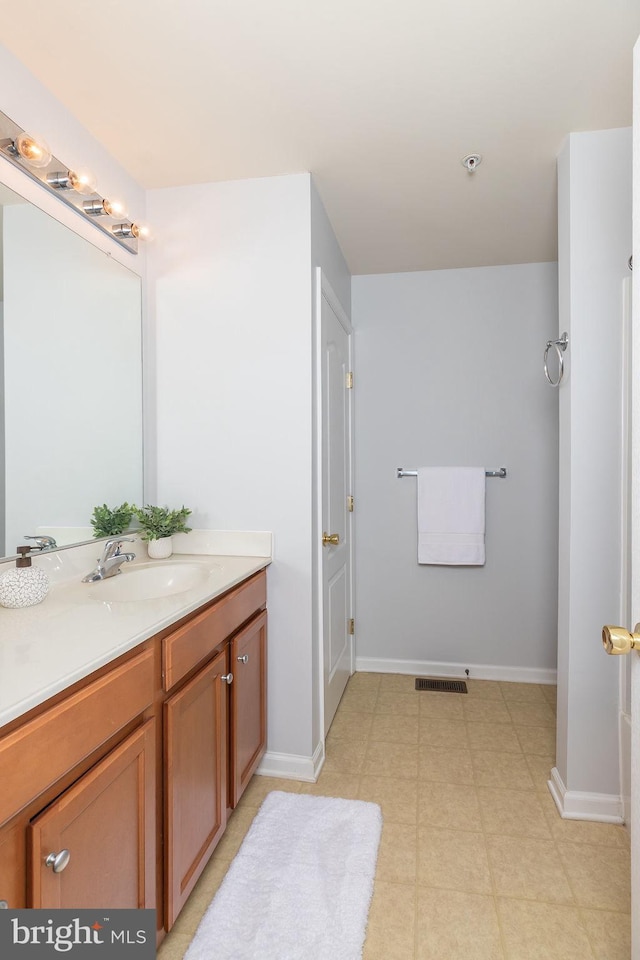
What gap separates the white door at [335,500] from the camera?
2.31 m

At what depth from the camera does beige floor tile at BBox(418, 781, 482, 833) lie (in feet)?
5.93

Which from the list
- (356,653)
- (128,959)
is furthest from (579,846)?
(356,653)

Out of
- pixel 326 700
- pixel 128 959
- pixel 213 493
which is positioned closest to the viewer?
pixel 128 959

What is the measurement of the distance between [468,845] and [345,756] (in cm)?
64

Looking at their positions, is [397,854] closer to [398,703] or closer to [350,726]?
[350,726]

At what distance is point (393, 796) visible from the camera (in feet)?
6.41

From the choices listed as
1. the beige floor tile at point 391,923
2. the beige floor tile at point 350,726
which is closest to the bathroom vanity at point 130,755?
the beige floor tile at point 391,923

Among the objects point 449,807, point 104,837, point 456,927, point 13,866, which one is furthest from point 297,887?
point 13,866

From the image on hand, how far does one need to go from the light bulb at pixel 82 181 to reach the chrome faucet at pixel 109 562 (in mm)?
1103

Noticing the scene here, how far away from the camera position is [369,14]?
132 centimetres

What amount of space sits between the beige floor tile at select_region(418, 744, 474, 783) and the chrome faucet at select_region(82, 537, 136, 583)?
1.44 meters

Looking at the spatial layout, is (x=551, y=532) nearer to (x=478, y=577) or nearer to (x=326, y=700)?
(x=478, y=577)

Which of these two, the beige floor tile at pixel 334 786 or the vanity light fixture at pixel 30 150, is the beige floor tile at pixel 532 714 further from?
the vanity light fixture at pixel 30 150

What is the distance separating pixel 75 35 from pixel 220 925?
2.37 meters
